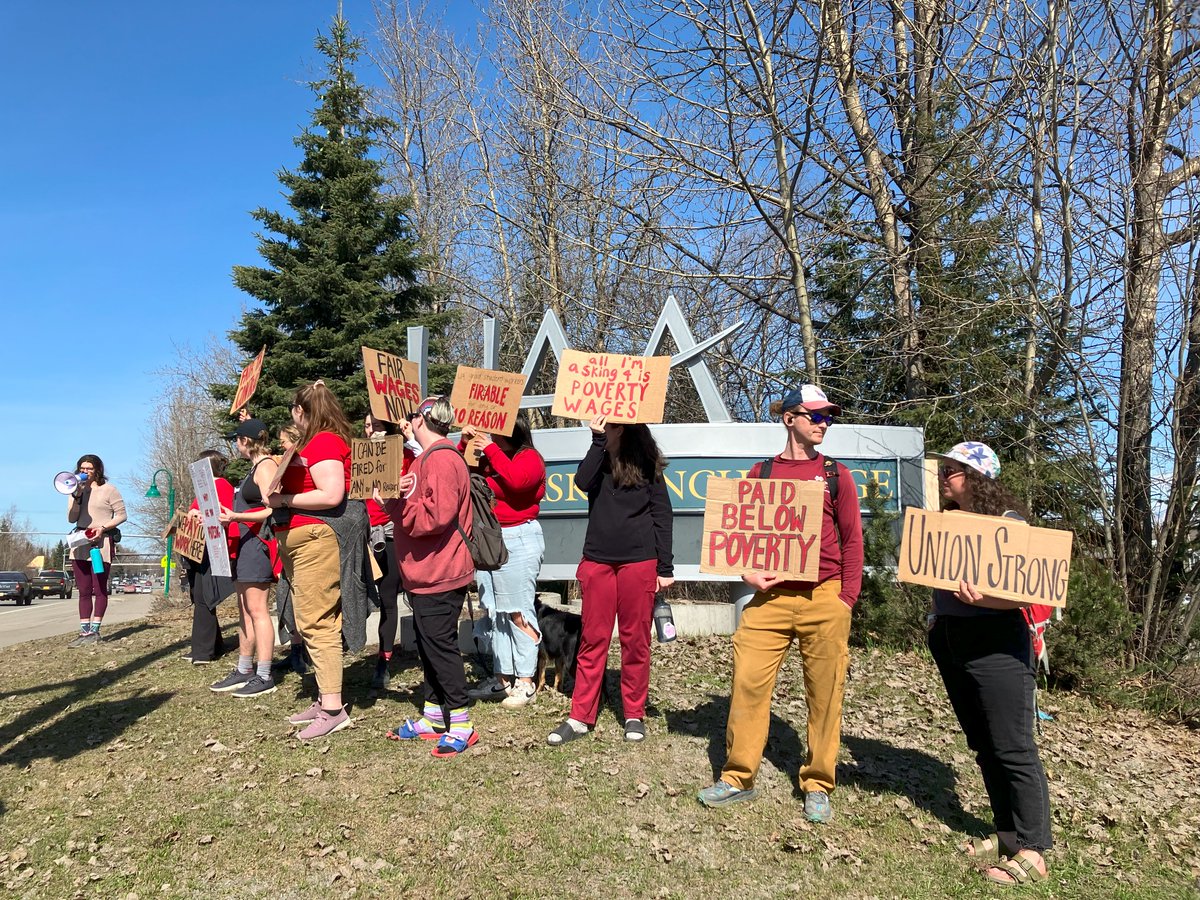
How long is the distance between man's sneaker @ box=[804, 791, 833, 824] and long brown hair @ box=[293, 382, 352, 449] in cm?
344

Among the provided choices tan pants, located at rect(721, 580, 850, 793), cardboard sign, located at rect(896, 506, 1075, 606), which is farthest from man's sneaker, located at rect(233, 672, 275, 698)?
cardboard sign, located at rect(896, 506, 1075, 606)

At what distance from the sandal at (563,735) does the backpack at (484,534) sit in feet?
3.43

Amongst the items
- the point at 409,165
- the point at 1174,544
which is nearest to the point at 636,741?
the point at 1174,544

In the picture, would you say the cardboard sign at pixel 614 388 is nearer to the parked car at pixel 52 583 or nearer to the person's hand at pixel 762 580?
the person's hand at pixel 762 580

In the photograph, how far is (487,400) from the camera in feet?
18.9

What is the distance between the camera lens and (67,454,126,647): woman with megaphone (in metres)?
8.99

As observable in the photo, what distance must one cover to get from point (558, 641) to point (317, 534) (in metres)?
1.96

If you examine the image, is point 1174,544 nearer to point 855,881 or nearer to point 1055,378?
point 1055,378

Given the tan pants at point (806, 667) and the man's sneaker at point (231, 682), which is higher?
the tan pants at point (806, 667)

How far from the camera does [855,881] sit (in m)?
3.71

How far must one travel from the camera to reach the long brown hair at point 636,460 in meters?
5.11

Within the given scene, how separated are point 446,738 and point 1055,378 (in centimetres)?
698

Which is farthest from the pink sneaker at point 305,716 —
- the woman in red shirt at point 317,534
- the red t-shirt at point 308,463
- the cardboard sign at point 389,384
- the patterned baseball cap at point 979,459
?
the patterned baseball cap at point 979,459

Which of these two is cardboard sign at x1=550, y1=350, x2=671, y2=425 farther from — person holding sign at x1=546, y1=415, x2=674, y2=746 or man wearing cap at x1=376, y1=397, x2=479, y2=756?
man wearing cap at x1=376, y1=397, x2=479, y2=756
